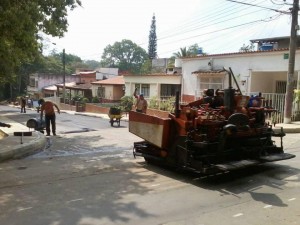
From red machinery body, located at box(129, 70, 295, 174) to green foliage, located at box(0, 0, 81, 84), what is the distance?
390 cm

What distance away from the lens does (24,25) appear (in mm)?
9750

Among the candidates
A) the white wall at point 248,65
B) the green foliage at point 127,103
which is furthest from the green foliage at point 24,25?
the green foliage at point 127,103

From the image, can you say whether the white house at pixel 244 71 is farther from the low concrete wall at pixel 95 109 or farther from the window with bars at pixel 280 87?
the low concrete wall at pixel 95 109

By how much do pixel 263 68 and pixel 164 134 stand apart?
13878mm

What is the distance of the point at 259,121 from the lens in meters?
8.16

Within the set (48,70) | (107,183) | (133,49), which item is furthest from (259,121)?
(133,49)

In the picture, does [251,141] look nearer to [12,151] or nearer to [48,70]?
[12,151]

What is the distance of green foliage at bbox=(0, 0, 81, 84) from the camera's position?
9.03m

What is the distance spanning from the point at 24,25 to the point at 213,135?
5756 mm

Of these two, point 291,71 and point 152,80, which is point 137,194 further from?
→ point 152,80

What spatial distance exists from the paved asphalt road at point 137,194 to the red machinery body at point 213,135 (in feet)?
1.06

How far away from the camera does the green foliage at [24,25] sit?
29.6 ft

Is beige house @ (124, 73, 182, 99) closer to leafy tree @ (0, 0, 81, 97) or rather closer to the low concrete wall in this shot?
the low concrete wall

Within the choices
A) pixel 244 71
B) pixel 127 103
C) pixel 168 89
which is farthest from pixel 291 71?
pixel 127 103
